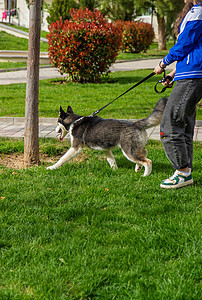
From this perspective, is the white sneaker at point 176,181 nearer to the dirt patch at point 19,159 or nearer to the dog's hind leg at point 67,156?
the dog's hind leg at point 67,156

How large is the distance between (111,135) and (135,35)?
73.0ft

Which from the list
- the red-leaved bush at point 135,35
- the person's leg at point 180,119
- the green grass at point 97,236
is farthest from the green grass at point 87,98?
the red-leaved bush at point 135,35

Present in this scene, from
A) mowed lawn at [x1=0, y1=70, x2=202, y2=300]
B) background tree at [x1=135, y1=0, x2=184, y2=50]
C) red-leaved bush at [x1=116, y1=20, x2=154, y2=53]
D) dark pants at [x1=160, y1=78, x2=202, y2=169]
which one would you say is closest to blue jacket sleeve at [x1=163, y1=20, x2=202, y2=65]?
dark pants at [x1=160, y1=78, x2=202, y2=169]

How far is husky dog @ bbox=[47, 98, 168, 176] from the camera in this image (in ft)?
14.3

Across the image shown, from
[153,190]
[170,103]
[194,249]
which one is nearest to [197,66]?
[170,103]

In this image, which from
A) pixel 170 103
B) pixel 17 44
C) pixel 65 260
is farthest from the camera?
pixel 17 44

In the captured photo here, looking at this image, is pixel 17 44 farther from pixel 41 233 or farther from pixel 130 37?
pixel 41 233

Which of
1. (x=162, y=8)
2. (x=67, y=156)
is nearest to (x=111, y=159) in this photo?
(x=67, y=156)

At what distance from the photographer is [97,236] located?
115 inches

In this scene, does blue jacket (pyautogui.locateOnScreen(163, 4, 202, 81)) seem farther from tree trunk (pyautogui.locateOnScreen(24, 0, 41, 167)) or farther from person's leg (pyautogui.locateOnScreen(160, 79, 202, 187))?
tree trunk (pyautogui.locateOnScreen(24, 0, 41, 167))

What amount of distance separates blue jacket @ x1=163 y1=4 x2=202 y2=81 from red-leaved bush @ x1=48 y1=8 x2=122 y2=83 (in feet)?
29.0

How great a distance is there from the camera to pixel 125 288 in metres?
2.29

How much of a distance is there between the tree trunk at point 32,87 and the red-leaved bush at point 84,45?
7628 millimetres

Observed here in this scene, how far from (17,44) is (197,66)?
2637cm
